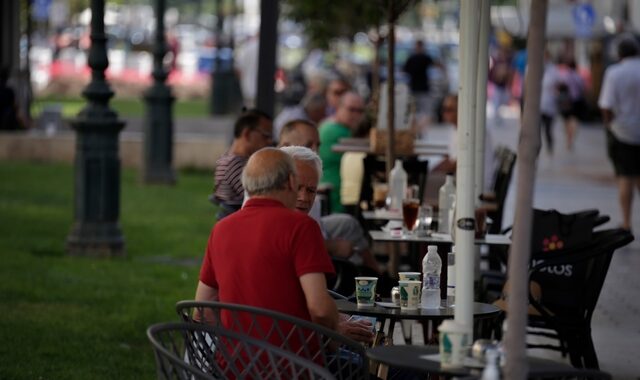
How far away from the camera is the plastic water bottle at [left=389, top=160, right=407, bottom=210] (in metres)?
10.6

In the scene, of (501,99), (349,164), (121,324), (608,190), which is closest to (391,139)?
(349,164)

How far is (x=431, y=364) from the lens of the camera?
4.79 meters

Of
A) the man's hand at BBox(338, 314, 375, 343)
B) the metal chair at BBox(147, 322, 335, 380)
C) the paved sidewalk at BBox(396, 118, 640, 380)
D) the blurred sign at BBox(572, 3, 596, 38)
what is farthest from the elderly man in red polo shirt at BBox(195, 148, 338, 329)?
the blurred sign at BBox(572, 3, 596, 38)

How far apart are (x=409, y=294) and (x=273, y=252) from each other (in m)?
1.07

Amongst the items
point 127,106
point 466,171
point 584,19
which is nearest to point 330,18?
point 584,19

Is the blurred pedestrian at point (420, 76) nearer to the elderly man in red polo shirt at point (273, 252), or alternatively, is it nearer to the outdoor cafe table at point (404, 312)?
the outdoor cafe table at point (404, 312)

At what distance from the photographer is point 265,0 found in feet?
37.8

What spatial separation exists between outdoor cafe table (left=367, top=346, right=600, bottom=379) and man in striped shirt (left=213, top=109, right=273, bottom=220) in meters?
3.91

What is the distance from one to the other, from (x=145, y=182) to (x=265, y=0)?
33.4ft

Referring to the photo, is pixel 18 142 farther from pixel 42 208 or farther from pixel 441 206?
pixel 441 206

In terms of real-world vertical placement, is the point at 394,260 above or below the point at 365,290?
below

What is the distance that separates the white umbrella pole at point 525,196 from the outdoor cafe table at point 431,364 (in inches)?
8.9

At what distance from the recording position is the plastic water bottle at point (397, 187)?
10.6 metres

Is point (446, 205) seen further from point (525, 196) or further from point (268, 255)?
point (525, 196)
